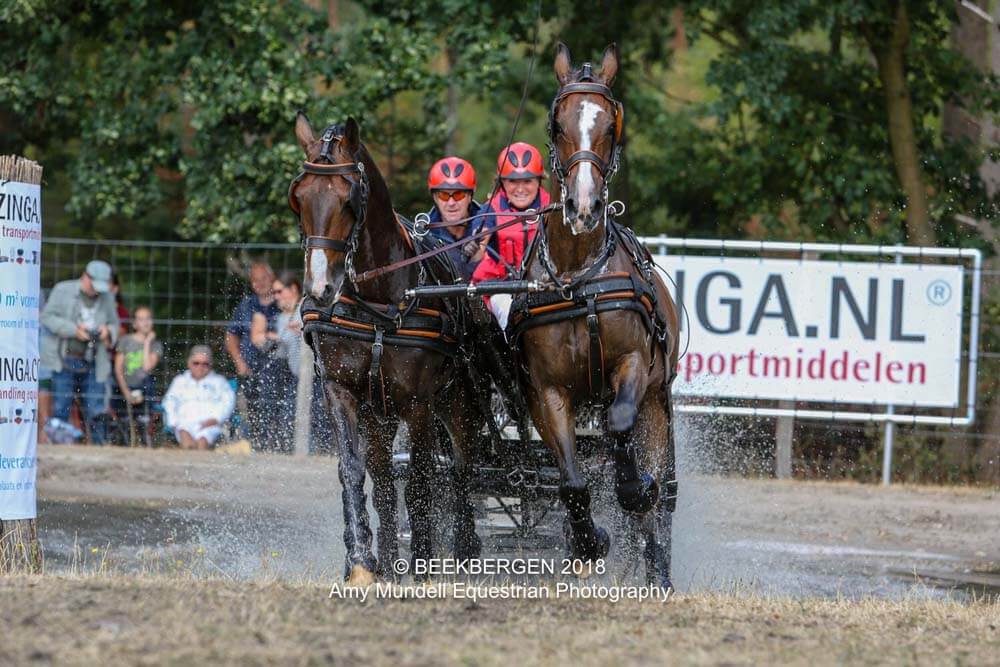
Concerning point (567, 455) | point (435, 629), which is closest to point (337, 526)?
point (567, 455)

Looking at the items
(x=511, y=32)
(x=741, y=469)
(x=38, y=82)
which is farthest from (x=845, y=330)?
(x=38, y=82)

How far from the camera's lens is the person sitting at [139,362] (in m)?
13.9

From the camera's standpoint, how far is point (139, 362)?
45.9ft

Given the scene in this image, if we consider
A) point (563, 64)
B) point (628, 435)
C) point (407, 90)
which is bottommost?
point (628, 435)

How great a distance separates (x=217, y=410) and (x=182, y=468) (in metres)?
0.76

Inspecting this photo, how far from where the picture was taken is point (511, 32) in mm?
15312

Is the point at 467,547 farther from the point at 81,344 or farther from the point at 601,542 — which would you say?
the point at 81,344

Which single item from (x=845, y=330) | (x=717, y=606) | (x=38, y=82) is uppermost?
(x=38, y=82)

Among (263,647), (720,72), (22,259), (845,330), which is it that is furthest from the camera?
(720,72)

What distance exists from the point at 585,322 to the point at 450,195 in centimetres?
167

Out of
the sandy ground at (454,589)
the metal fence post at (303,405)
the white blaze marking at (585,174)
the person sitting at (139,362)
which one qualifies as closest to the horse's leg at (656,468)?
the sandy ground at (454,589)

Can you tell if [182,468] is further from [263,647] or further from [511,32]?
[263,647]

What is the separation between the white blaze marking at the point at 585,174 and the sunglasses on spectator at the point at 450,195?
5.76 feet

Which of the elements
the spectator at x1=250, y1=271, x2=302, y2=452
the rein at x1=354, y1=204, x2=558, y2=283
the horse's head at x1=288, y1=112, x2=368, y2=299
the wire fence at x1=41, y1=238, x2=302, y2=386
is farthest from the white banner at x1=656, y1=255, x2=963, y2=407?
the horse's head at x1=288, y1=112, x2=368, y2=299
